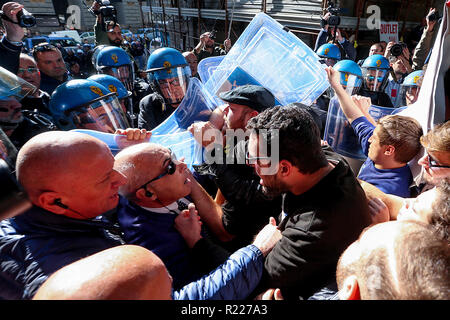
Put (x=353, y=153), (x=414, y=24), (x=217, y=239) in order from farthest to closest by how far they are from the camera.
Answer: (x=414, y=24) < (x=353, y=153) < (x=217, y=239)

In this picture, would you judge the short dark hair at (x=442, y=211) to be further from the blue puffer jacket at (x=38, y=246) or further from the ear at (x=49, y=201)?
the ear at (x=49, y=201)

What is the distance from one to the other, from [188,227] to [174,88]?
1.94 meters

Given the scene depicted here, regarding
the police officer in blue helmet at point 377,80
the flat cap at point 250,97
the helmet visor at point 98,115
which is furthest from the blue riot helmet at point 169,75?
the police officer in blue helmet at point 377,80

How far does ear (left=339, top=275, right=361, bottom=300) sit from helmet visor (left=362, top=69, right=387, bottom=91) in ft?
12.4

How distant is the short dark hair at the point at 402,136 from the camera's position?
5.56 ft

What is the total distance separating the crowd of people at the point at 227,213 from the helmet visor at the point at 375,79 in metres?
1.99

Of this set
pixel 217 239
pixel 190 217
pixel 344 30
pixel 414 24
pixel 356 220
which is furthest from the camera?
pixel 414 24

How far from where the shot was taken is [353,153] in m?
2.48

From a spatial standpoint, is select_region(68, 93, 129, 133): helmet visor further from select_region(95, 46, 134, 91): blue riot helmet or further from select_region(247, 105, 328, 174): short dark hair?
select_region(95, 46, 134, 91): blue riot helmet

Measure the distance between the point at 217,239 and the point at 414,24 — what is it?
11790 millimetres

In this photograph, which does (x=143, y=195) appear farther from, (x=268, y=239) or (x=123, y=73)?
(x=123, y=73)

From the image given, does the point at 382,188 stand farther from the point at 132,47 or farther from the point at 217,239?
the point at 132,47

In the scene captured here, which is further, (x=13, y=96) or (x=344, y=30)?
(x=344, y=30)

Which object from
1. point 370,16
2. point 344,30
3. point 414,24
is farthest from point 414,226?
point 414,24
